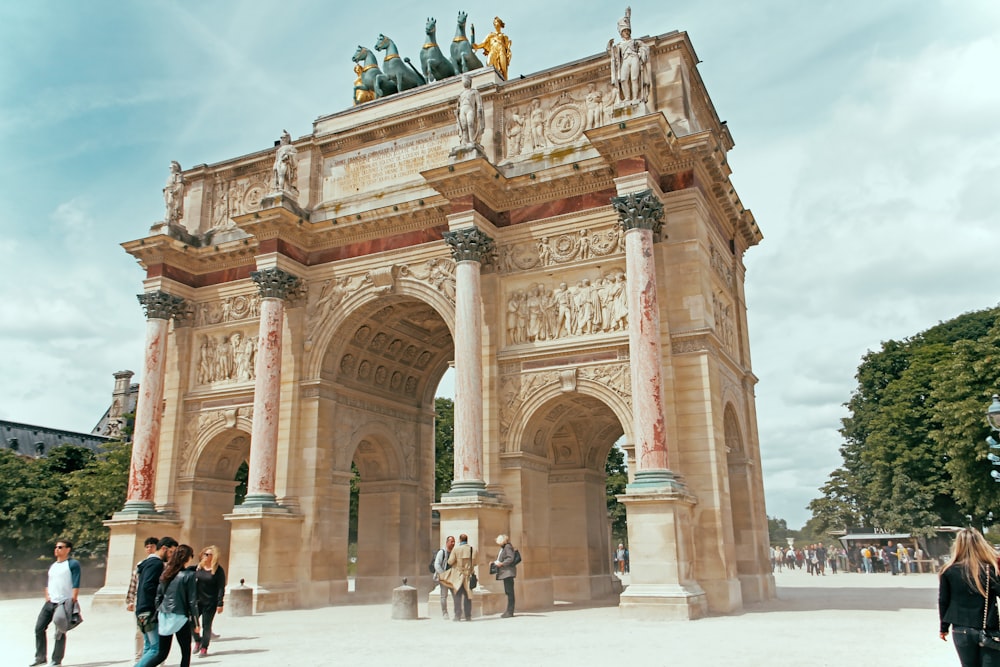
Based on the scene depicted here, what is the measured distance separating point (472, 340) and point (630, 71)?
827 centimetres

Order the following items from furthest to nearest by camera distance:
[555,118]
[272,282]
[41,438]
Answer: [41,438] < [272,282] < [555,118]

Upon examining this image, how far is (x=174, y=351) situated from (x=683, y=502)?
723 inches

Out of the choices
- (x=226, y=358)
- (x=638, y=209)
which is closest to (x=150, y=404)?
(x=226, y=358)

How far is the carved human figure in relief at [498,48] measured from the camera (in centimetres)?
2709

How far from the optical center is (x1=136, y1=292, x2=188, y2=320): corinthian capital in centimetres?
2747

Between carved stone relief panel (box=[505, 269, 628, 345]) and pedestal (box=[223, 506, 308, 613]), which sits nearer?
carved stone relief panel (box=[505, 269, 628, 345])

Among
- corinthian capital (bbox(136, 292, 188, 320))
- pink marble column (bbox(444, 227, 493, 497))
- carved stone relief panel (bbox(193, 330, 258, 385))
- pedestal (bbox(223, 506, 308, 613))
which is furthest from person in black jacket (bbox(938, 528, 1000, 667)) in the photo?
corinthian capital (bbox(136, 292, 188, 320))

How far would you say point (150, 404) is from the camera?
2633 centimetres

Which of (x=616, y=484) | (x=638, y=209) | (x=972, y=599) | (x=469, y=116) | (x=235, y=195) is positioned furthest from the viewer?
(x=616, y=484)

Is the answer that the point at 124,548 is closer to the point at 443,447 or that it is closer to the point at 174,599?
the point at 174,599

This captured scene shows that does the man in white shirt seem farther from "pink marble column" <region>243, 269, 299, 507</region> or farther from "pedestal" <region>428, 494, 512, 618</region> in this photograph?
"pink marble column" <region>243, 269, 299, 507</region>

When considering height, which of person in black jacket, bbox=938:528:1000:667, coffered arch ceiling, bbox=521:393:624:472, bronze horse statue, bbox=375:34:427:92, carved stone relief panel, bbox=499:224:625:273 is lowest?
person in black jacket, bbox=938:528:1000:667

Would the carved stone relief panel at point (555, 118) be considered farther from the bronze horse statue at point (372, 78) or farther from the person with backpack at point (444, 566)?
the person with backpack at point (444, 566)

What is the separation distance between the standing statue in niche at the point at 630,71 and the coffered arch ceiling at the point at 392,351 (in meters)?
8.98
